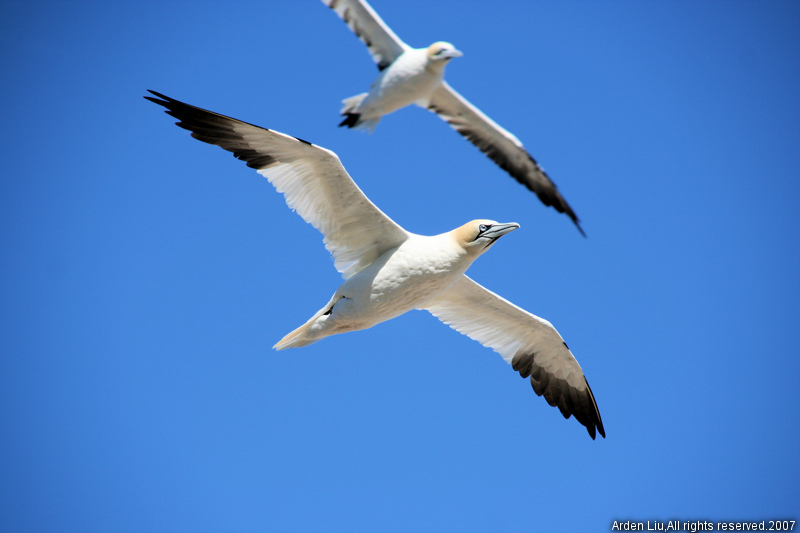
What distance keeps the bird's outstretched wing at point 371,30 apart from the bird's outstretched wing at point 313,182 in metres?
4.86

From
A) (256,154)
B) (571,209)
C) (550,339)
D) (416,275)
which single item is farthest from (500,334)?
(256,154)

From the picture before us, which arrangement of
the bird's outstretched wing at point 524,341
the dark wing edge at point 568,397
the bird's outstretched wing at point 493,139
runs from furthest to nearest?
the bird's outstretched wing at point 493,139 → the dark wing edge at point 568,397 → the bird's outstretched wing at point 524,341

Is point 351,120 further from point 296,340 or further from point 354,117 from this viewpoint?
point 296,340

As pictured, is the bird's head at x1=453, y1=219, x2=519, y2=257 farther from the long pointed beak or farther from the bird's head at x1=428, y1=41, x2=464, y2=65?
the bird's head at x1=428, y1=41, x2=464, y2=65

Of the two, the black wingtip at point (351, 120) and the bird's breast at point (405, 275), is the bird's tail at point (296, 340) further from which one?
the black wingtip at point (351, 120)

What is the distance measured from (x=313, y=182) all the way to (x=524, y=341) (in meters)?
3.86

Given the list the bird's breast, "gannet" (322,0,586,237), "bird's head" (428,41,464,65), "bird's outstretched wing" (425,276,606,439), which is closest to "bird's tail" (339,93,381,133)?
"gannet" (322,0,586,237)

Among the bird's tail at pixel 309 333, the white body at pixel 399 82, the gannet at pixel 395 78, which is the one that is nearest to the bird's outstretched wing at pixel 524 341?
the bird's tail at pixel 309 333

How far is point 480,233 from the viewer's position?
8.43 metres

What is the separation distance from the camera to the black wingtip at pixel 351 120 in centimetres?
1243

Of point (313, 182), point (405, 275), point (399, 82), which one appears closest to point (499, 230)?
point (405, 275)

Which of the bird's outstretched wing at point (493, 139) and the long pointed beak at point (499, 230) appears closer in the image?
the long pointed beak at point (499, 230)

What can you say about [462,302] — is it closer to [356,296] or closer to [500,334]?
[500,334]

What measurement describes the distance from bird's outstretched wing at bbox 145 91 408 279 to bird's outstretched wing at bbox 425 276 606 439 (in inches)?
62.1
